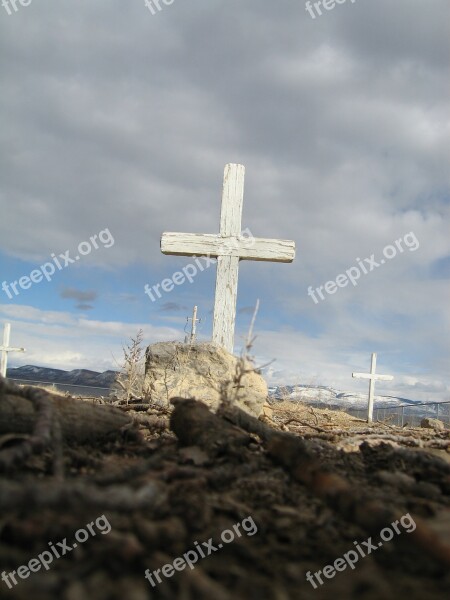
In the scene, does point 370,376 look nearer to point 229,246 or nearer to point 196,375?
point 229,246

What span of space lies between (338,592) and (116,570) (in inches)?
23.3

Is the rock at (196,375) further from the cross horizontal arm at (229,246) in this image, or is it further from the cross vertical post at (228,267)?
the cross horizontal arm at (229,246)

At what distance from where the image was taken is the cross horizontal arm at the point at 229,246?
8719 millimetres

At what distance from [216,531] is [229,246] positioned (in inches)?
282

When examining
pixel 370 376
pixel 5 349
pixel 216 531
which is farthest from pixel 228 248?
pixel 5 349

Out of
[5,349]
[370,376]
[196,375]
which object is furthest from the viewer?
[370,376]

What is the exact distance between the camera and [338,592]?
1.38 metres

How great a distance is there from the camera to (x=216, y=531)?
5.98 ft

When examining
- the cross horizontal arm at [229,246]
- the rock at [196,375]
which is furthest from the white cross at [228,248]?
the rock at [196,375]

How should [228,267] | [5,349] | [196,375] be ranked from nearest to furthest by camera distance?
[196,375] < [228,267] < [5,349]

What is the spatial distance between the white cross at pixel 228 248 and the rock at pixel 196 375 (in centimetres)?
57

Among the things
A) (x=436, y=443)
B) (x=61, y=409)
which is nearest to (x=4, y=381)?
(x=61, y=409)

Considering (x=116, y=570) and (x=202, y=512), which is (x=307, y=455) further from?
(x=116, y=570)

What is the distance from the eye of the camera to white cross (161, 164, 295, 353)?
339 inches
